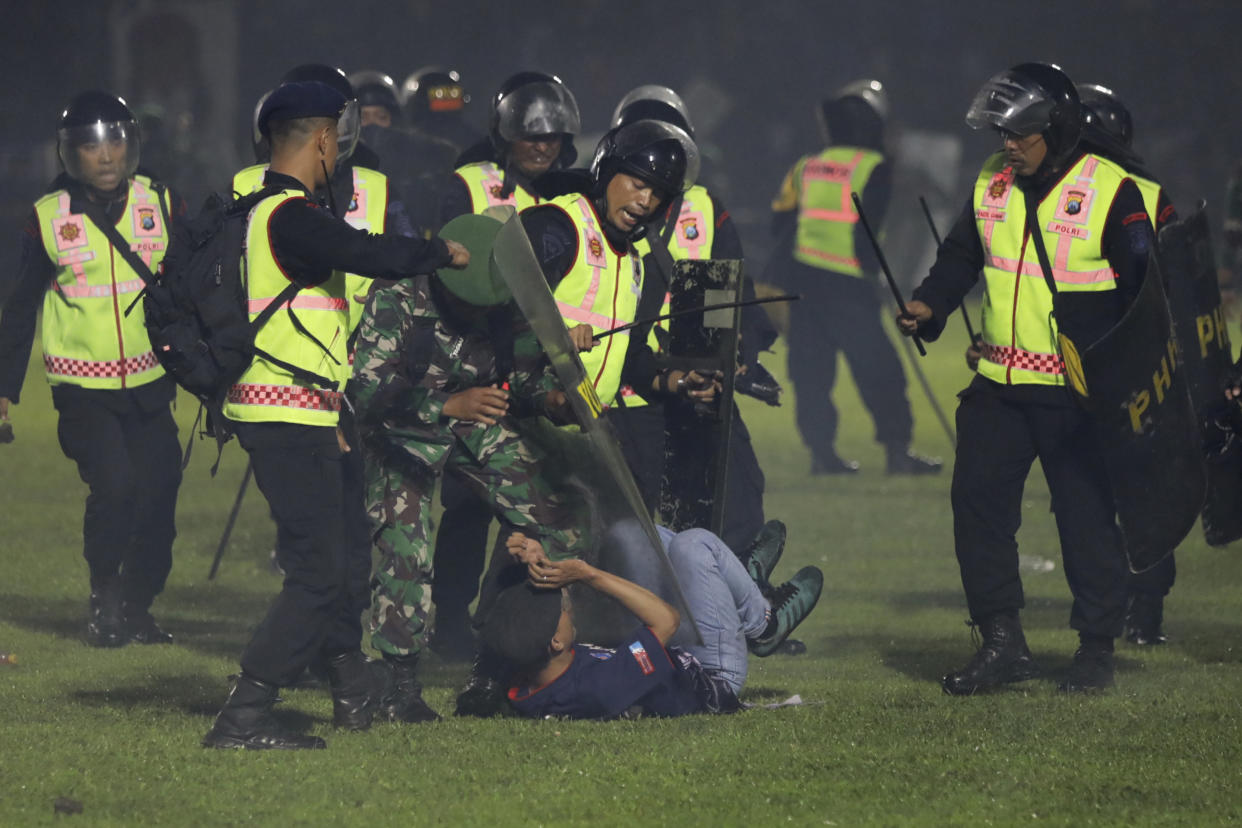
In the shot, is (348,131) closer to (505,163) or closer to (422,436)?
(422,436)

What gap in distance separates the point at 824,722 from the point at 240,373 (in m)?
2.07

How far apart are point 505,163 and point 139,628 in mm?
2393

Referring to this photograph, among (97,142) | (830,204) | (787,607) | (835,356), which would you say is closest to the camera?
(787,607)

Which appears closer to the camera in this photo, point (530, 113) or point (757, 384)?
point (530, 113)

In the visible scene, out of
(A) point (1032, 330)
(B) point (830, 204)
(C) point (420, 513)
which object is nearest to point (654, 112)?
(A) point (1032, 330)

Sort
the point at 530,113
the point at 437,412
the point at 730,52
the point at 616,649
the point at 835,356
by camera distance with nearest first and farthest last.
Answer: the point at 437,412 < the point at 616,649 < the point at 530,113 < the point at 835,356 < the point at 730,52

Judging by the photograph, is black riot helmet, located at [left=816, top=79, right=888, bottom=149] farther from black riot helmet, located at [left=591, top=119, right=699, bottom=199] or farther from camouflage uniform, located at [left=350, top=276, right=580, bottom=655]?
camouflage uniform, located at [left=350, top=276, right=580, bottom=655]

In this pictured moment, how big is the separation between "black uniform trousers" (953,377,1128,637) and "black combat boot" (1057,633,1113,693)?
0.05 m

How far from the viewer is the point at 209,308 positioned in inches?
225

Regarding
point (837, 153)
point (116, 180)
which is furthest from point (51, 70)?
point (116, 180)

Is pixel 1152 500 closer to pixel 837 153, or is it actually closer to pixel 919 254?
pixel 837 153

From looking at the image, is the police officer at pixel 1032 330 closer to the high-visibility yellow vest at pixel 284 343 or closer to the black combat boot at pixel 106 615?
the high-visibility yellow vest at pixel 284 343

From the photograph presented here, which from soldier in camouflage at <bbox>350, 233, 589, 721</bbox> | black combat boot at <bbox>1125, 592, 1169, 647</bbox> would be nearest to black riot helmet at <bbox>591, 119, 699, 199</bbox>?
soldier in camouflage at <bbox>350, 233, 589, 721</bbox>

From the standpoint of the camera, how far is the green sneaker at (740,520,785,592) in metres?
7.31
